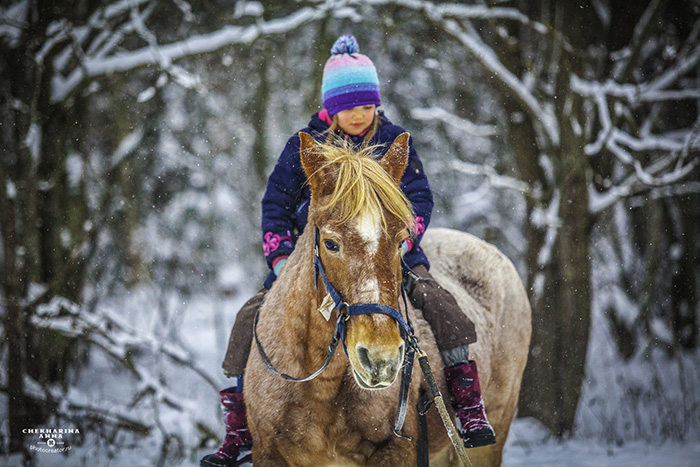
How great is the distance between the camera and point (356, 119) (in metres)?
3.38

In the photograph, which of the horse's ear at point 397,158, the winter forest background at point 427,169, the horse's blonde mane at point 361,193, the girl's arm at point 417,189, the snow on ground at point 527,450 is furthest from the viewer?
the winter forest background at point 427,169

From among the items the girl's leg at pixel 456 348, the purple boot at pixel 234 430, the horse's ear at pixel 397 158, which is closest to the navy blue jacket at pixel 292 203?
the girl's leg at pixel 456 348

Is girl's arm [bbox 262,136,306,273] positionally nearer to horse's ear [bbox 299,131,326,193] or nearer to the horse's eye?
horse's ear [bbox 299,131,326,193]

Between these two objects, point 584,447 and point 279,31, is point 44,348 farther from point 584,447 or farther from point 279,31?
point 584,447

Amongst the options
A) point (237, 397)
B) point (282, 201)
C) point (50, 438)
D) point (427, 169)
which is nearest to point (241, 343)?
point (237, 397)

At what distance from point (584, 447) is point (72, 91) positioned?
258 inches

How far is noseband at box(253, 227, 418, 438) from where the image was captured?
208 centimetres

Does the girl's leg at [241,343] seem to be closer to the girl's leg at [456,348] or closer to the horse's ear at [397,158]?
the girl's leg at [456,348]

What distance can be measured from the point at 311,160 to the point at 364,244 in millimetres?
531

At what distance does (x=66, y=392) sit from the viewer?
18.2ft

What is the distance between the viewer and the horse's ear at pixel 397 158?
8.57 ft

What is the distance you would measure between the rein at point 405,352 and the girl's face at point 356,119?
1170mm

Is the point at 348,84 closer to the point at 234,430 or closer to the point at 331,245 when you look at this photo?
the point at 331,245

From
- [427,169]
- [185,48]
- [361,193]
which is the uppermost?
[185,48]
